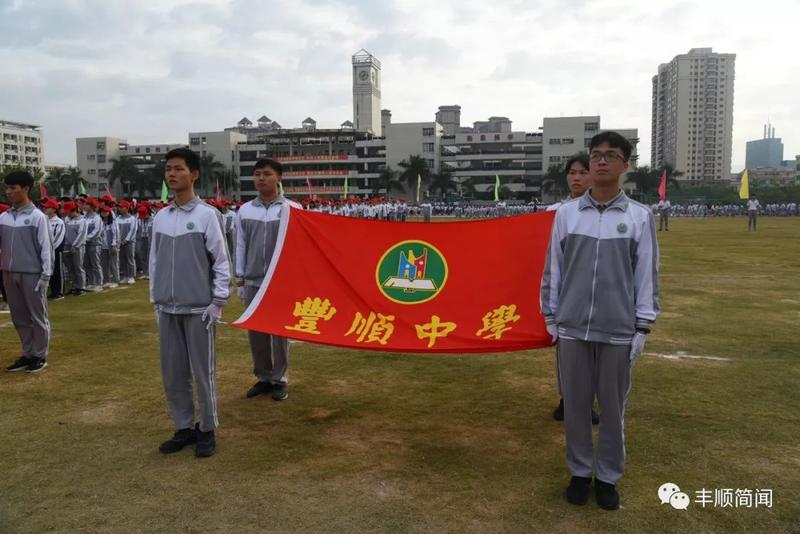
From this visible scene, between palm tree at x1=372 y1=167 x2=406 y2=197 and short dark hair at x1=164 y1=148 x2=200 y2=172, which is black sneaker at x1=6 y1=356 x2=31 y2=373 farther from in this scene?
palm tree at x1=372 y1=167 x2=406 y2=197

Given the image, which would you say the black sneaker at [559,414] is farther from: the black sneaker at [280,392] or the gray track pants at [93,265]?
the gray track pants at [93,265]

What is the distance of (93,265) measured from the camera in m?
13.2

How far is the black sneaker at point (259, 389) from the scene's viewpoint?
570 cm

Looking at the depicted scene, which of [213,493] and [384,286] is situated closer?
[213,493]

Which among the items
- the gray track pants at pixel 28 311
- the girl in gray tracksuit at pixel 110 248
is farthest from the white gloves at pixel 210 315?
the girl in gray tracksuit at pixel 110 248

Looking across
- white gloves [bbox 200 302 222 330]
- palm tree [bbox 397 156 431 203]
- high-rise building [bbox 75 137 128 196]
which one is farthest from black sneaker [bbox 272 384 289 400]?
high-rise building [bbox 75 137 128 196]

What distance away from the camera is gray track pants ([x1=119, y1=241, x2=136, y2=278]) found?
14.9m

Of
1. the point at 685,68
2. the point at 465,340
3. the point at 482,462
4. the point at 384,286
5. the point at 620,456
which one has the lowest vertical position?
the point at 482,462

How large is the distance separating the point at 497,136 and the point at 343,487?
86.2 m

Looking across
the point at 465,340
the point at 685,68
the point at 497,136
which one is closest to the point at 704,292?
the point at 465,340

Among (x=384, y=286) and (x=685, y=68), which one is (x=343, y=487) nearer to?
(x=384, y=286)

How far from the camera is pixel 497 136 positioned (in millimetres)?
86312

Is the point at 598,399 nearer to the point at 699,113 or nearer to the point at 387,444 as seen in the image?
the point at 387,444

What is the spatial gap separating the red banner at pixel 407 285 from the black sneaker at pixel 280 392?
99cm
